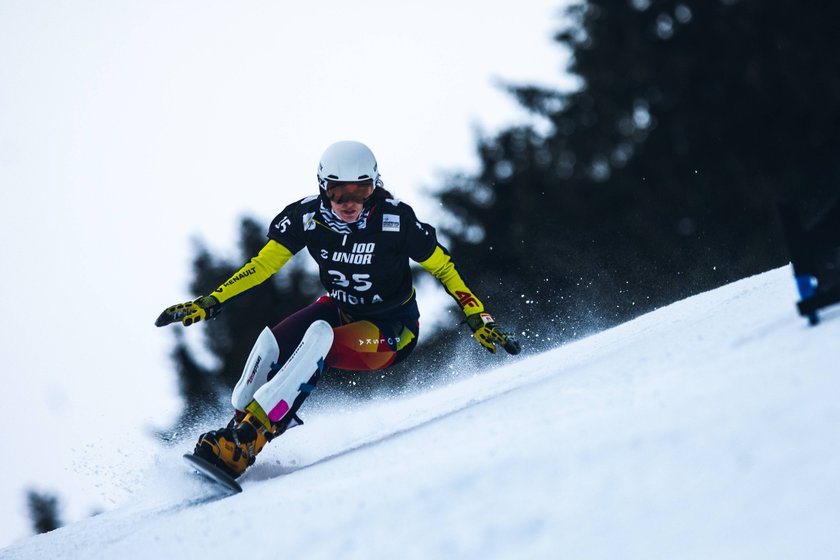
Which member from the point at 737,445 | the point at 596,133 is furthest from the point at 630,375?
the point at 596,133

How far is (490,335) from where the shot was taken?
5.56 m

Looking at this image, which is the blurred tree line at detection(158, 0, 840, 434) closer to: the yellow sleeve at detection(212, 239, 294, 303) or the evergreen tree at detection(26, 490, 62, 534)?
the yellow sleeve at detection(212, 239, 294, 303)

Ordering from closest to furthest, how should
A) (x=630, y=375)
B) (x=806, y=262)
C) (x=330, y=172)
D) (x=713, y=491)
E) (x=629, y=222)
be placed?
(x=713, y=491) < (x=806, y=262) < (x=630, y=375) < (x=330, y=172) < (x=629, y=222)

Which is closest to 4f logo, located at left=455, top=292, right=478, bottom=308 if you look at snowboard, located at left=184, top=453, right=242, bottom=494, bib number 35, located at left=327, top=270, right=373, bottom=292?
bib number 35, located at left=327, top=270, right=373, bottom=292

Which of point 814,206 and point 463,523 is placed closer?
point 463,523

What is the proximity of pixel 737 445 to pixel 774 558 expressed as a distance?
466 millimetres

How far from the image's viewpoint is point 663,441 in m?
2.71

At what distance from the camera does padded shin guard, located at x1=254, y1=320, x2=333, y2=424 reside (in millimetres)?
5035

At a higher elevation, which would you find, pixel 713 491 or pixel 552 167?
pixel 713 491

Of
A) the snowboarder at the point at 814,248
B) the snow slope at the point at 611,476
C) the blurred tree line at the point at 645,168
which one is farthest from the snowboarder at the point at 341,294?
the blurred tree line at the point at 645,168

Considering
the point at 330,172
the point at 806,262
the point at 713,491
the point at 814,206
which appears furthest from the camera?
the point at 814,206

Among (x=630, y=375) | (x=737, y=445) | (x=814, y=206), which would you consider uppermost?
(x=737, y=445)

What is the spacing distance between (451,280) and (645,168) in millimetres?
15742

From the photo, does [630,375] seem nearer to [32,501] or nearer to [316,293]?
[316,293]
